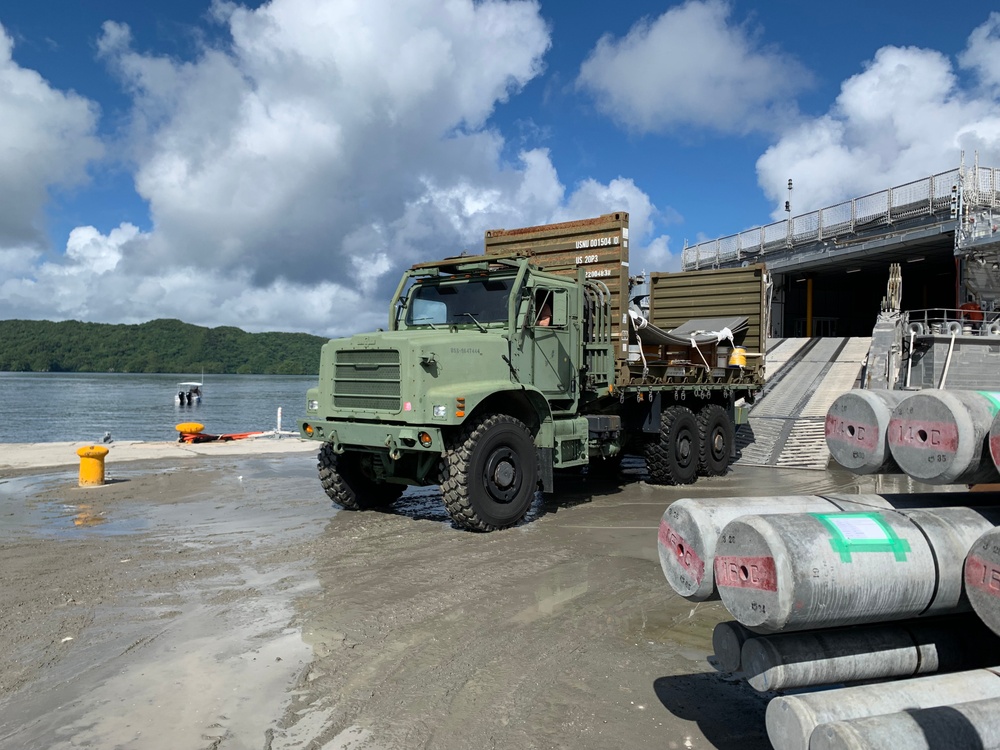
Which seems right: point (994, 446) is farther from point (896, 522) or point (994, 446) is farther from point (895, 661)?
point (895, 661)

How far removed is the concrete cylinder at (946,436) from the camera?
9.88ft

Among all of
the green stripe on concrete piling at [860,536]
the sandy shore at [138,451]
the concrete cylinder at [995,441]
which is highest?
the concrete cylinder at [995,441]

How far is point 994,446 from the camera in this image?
289cm

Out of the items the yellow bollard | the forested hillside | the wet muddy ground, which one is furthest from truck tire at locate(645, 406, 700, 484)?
the forested hillside

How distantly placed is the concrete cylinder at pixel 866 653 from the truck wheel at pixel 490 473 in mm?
4404

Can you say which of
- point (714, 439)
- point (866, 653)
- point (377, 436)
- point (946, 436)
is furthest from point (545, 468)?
point (946, 436)

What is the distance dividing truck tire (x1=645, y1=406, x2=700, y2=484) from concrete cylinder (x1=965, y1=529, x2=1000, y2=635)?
792cm

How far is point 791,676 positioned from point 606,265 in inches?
290

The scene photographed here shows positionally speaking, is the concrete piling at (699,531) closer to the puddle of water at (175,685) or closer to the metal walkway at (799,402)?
the puddle of water at (175,685)

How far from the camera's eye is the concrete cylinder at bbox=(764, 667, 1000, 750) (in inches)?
103

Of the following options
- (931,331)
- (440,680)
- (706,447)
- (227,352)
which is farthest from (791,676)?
(227,352)

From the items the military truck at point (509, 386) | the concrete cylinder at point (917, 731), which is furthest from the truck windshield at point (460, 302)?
the concrete cylinder at point (917, 731)

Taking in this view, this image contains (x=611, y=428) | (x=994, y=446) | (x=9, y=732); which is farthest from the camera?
(x=611, y=428)

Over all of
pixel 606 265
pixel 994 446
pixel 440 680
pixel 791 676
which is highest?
pixel 606 265
